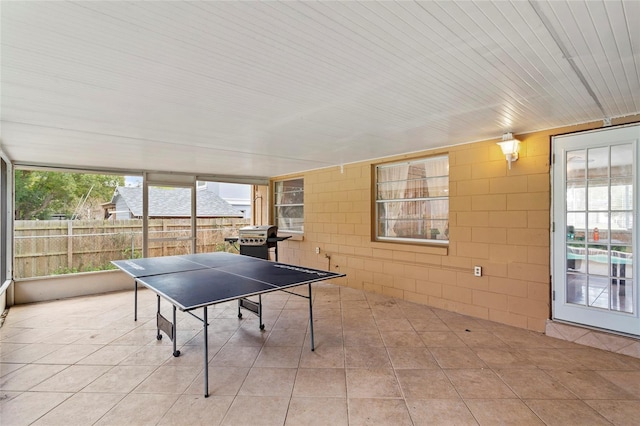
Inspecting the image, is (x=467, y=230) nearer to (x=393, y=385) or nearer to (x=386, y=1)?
(x=393, y=385)

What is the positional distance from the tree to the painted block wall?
5217 millimetres

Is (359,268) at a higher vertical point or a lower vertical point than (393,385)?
higher

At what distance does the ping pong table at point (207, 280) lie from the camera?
2355mm

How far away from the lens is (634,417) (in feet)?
6.63

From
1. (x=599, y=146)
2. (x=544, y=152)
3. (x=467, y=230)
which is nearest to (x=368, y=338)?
(x=467, y=230)

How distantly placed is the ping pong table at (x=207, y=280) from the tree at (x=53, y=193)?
9.70 ft

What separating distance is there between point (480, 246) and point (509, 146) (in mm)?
1267

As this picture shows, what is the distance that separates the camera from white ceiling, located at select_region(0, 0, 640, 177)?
1438 millimetres

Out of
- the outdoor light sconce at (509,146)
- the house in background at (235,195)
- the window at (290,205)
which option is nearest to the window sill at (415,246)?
the outdoor light sconce at (509,146)

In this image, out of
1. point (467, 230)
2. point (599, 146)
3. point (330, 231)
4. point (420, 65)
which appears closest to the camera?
point (420, 65)

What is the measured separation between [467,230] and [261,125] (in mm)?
2936

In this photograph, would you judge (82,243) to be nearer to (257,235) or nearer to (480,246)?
(257,235)

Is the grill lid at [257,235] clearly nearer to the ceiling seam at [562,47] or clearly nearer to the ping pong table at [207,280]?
the ping pong table at [207,280]

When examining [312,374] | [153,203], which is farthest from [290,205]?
[312,374]
